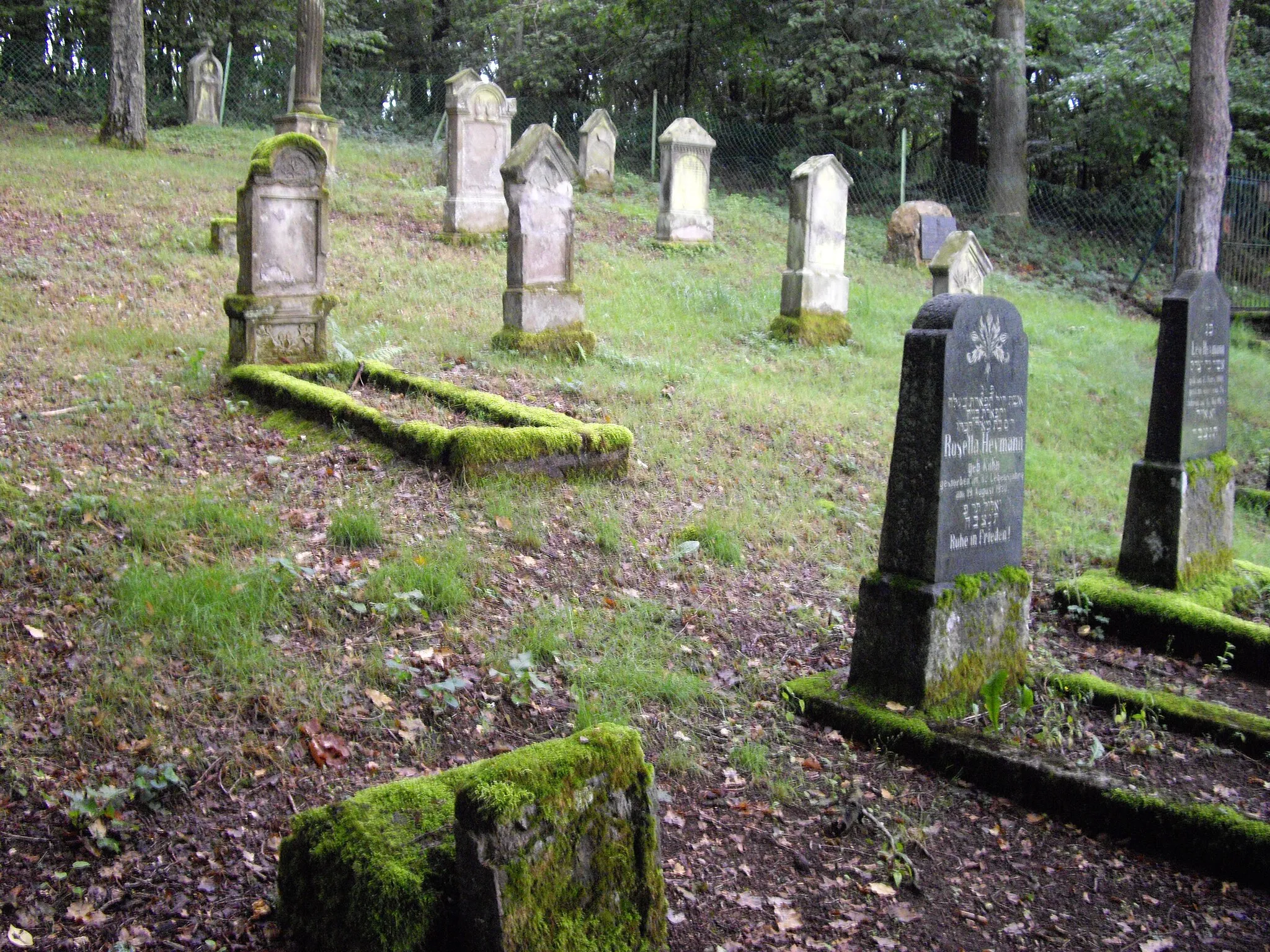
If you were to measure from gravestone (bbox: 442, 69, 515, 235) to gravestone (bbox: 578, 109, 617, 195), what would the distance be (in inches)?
206

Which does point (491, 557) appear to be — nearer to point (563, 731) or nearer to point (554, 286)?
point (563, 731)

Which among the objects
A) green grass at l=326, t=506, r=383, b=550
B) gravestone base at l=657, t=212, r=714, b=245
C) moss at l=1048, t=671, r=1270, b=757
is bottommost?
moss at l=1048, t=671, r=1270, b=757

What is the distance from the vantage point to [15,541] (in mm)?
5020

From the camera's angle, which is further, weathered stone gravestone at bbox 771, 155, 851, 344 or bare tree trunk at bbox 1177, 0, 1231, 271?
bare tree trunk at bbox 1177, 0, 1231, 271

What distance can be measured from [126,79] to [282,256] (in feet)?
44.2

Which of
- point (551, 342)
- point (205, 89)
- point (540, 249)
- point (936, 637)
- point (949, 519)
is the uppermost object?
point (205, 89)

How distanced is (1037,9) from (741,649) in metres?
21.6

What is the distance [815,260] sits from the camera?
1295cm

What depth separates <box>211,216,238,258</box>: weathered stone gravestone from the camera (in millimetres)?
12898

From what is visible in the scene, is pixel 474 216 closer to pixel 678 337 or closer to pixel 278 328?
pixel 678 337

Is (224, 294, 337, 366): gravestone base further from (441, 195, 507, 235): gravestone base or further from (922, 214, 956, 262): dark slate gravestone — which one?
(922, 214, 956, 262): dark slate gravestone

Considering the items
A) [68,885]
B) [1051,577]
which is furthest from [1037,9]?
[68,885]

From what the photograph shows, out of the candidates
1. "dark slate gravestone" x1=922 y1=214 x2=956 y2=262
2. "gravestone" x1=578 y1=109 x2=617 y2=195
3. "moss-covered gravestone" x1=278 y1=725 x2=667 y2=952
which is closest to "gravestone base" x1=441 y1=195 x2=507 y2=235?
"gravestone" x1=578 y1=109 x2=617 y2=195

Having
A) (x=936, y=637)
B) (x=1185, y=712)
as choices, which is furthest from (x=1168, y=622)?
(x=936, y=637)
